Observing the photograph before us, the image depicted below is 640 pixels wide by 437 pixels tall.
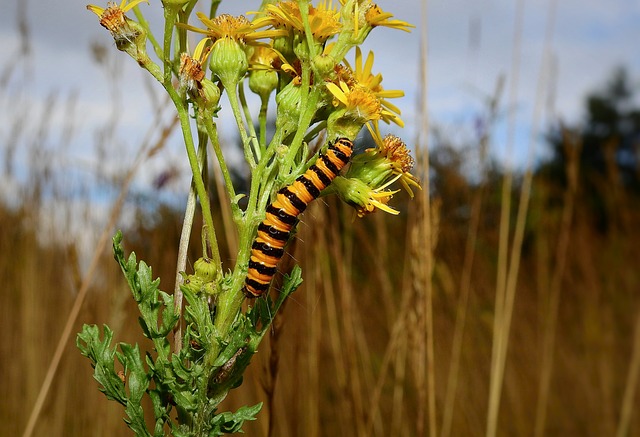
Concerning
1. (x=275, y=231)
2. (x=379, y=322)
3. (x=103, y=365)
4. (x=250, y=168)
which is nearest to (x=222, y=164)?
(x=250, y=168)

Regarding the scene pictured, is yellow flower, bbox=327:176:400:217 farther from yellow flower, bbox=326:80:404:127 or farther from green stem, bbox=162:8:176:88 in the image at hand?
green stem, bbox=162:8:176:88

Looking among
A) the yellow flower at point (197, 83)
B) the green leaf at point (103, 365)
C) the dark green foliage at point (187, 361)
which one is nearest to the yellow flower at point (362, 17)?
the yellow flower at point (197, 83)

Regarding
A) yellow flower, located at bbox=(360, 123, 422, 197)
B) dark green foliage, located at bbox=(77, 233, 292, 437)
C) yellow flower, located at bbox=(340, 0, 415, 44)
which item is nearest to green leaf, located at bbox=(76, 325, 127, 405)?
dark green foliage, located at bbox=(77, 233, 292, 437)

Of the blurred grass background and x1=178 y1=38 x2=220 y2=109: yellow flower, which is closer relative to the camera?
x1=178 y1=38 x2=220 y2=109: yellow flower

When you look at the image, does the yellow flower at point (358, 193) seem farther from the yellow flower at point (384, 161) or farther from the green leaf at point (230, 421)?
the green leaf at point (230, 421)

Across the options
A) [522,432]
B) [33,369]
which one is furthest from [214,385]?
[522,432]

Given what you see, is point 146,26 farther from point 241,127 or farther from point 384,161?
point 384,161

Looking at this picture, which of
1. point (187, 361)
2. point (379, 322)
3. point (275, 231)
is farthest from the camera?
point (379, 322)
